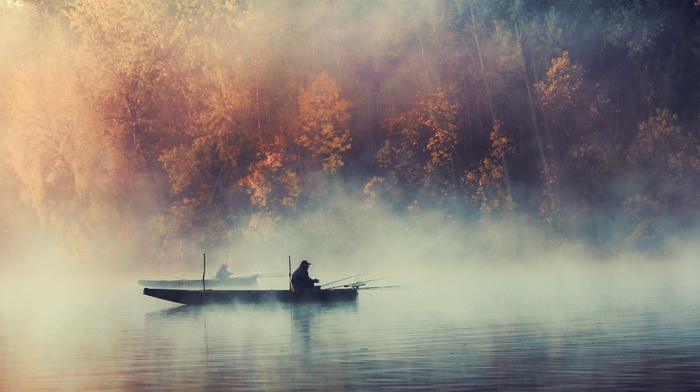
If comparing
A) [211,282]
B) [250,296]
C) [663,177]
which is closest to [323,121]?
[211,282]

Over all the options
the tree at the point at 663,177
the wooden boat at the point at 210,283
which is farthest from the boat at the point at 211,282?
the tree at the point at 663,177

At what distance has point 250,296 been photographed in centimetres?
3925

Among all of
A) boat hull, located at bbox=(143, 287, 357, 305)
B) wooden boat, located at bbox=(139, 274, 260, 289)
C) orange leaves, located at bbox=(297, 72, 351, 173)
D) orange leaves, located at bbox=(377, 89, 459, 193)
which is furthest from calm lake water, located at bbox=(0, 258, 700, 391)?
orange leaves, located at bbox=(297, 72, 351, 173)

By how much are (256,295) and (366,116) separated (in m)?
27.9

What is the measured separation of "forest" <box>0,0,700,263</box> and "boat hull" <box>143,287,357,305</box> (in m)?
22.9

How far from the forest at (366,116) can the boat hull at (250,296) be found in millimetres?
22865

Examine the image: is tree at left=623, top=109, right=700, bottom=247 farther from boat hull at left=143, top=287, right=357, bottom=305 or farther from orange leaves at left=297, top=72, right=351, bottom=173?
boat hull at left=143, top=287, right=357, bottom=305

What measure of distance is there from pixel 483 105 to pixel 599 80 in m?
6.20

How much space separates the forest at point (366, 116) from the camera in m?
61.8

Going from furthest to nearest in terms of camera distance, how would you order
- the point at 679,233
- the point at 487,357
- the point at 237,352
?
the point at 679,233 → the point at 237,352 → the point at 487,357

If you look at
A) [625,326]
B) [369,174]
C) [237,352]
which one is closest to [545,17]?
[369,174]

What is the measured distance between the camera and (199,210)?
212ft

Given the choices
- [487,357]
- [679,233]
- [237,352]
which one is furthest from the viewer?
[679,233]

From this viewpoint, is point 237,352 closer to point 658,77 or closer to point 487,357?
point 487,357
